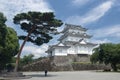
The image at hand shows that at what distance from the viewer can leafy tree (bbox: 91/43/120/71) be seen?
4999 centimetres

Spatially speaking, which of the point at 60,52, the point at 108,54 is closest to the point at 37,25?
the point at 108,54

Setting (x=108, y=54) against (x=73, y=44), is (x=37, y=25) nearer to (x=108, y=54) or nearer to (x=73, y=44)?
(x=108, y=54)

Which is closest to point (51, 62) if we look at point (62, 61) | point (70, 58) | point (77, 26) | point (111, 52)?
point (62, 61)

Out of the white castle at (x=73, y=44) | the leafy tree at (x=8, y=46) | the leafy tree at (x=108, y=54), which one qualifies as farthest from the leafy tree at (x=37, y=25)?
the white castle at (x=73, y=44)

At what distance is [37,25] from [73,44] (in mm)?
36833

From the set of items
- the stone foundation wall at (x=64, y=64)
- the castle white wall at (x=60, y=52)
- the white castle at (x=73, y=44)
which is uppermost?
the white castle at (x=73, y=44)

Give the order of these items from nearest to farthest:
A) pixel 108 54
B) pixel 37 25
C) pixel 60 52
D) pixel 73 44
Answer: pixel 37 25
pixel 108 54
pixel 60 52
pixel 73 44

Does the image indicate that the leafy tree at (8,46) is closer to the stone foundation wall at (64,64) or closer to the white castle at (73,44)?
the stone foundation wall at (64,64)

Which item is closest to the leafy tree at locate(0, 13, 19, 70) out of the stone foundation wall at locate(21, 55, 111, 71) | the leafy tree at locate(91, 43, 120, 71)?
the stone foundation wall at locate(21, 55, 111, 71)

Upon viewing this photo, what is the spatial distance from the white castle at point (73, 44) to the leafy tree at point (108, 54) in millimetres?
13649

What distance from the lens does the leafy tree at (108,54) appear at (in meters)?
50.0

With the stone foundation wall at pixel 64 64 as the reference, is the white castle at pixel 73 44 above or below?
above

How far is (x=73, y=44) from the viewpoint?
2763 inches

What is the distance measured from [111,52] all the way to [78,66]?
44.9 ft
